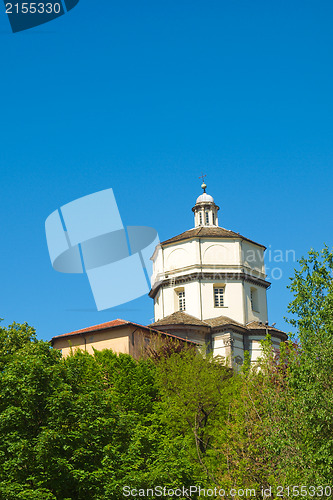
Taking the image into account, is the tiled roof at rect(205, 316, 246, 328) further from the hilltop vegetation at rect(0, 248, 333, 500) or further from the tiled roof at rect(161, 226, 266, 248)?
the hilltop vegetation at rect(0, 248, 333, 500)

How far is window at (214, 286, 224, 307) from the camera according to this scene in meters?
57.7

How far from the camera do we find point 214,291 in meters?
58.0

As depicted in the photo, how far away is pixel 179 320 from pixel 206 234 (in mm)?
8523

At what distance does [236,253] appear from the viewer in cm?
5894

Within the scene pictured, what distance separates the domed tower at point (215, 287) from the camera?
180ft

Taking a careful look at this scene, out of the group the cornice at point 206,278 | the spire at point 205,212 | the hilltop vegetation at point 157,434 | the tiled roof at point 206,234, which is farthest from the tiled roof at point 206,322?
the hilltop vegetation at point 157,434

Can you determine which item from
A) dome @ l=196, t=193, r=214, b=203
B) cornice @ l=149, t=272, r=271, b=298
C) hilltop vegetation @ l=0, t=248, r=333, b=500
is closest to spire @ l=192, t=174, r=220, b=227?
dome @ l=196, t=193, r=214, b=203

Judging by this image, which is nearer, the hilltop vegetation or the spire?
the hilltop vegetation

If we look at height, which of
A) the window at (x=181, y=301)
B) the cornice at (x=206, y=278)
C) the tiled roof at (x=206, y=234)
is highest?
the tiled roof at (x=206, y=234)

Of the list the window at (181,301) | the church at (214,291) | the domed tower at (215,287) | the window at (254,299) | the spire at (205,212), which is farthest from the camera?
the spire at (205,212)

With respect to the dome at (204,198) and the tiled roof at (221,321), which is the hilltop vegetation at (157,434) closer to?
the tiled roof at (221,321)

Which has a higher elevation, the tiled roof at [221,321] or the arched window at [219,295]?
the arched window at [219,295]

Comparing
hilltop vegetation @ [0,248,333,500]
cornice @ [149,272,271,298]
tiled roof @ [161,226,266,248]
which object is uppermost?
tiled roof @ [161,226,266,248]

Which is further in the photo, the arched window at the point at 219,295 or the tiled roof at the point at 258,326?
the arched window at the point at 219,295
